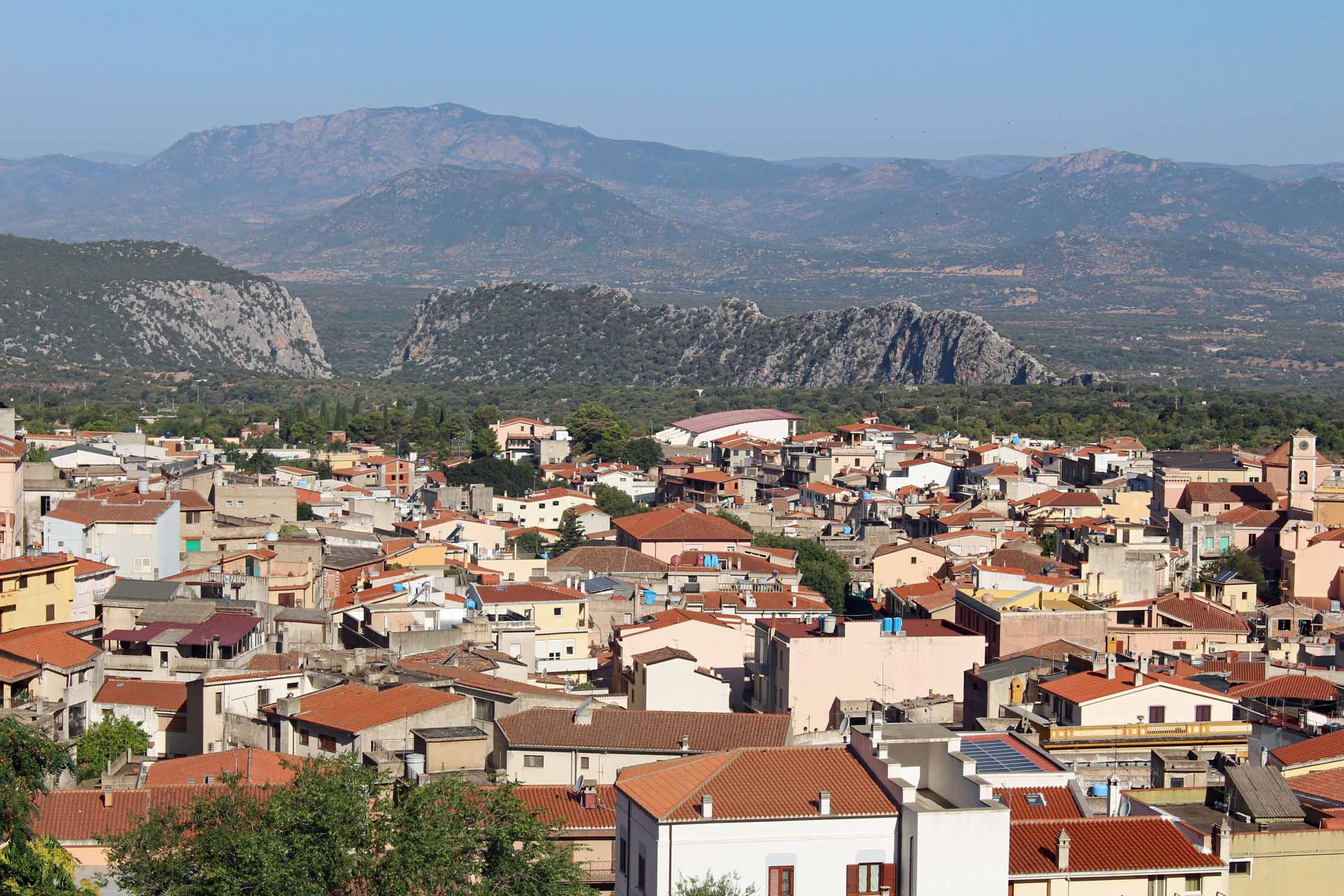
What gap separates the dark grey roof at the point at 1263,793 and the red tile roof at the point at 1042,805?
65.9 inches

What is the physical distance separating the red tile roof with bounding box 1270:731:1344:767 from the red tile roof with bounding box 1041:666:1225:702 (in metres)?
2.90

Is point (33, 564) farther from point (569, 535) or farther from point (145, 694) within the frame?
point (569, 535)

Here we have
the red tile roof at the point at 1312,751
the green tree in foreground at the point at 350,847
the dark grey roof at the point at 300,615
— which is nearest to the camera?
the green tree in foreground at the point at 350,847

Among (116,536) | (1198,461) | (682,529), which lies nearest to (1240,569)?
(682,529)

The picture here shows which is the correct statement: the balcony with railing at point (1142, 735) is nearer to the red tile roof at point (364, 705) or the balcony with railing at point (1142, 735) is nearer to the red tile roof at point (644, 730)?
the red tile roof at point (644, 730)

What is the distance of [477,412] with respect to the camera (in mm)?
109938

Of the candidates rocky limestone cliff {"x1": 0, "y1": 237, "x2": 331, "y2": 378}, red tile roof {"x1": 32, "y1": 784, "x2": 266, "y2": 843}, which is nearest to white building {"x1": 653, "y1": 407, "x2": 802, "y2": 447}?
rocky limestone cliff {"x1": 0, "y1": 237, "x2": 331, "y2": 378}

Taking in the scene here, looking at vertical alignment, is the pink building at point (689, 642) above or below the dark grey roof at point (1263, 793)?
below

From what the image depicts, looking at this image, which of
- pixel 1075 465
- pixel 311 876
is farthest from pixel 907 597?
pixel 1075 465

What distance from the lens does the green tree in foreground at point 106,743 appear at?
27.8 m

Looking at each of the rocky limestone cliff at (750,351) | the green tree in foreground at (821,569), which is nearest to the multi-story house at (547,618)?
the green tree in foreground at (821,569)

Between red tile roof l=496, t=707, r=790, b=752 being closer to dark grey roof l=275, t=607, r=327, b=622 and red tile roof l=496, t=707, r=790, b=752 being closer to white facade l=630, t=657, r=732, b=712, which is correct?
white facade l=630, t=657, r=732, b=712

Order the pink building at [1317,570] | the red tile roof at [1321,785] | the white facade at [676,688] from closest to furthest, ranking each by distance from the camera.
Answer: the red tile roof at [1321,785], the white facade at [676,688], the pink building at [1317,570]

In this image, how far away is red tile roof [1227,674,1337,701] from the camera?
29703 millimetres
